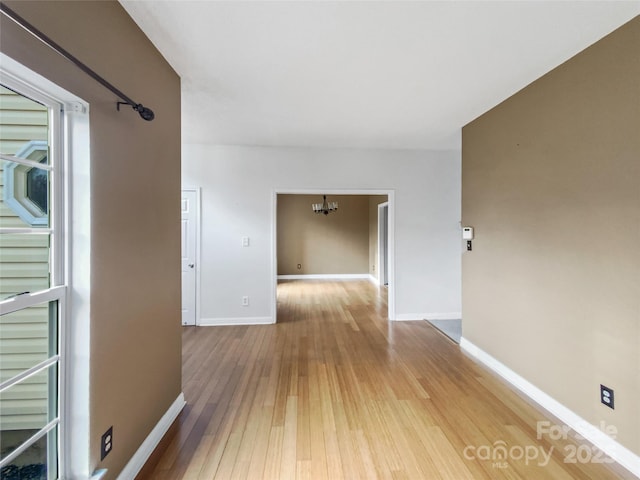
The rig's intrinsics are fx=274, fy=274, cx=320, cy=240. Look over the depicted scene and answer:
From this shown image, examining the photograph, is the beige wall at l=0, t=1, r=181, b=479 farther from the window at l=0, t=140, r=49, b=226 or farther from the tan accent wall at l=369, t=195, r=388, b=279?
the tan accent wall at l=369, t=195, r=388, b=279

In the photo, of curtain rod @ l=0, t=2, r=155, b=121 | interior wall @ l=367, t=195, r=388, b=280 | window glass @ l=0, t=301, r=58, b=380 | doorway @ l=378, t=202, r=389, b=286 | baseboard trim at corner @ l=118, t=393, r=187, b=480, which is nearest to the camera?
curtain rod @ l=0, t=2, r=155, b=121

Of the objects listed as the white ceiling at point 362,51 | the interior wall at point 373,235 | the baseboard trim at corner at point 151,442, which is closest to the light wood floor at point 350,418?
the baseboard trim at corner at point 151,442

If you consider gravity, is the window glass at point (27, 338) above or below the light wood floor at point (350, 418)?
above

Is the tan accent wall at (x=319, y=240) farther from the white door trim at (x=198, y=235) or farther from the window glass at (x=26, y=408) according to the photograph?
the window glass at (x=26, y=408)

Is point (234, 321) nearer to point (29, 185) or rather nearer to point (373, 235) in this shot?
point (29, 185)

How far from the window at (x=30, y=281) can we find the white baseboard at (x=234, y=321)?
265 centimetres

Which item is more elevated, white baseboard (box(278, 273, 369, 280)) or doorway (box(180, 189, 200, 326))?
doorway (box(180, 189, 200, 326))

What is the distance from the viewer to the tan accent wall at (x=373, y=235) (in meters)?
6.97

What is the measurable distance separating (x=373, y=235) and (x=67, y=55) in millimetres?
6771

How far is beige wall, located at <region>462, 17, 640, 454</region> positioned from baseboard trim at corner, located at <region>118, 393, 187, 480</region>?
8.74 feet

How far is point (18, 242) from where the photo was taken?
1.01 m

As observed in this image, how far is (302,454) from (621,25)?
3.00 m

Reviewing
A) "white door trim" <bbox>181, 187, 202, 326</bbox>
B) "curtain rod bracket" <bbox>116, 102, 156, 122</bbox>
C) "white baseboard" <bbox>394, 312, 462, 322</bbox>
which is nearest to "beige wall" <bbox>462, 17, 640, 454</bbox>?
"white baseboard" <bbox>394, 312, 462, 322</bbox>

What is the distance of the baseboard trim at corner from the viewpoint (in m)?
1.40
